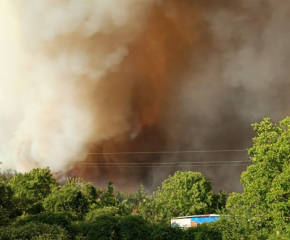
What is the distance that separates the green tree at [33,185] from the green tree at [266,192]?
25484 mm

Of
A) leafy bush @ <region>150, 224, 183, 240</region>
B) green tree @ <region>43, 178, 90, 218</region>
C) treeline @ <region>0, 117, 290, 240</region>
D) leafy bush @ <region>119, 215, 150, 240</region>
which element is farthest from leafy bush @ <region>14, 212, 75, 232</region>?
green tree @ <region>43, 178, 90, 218</region>

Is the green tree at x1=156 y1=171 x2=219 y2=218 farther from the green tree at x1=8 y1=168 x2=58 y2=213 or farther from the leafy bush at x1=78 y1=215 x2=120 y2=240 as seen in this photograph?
the leafy bush at x1=78 y1=215 x2=120 y2=240

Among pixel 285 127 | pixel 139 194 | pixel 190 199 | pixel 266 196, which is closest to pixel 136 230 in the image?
pixel 266 196

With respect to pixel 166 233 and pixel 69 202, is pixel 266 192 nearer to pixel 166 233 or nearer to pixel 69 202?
pixel 166 233

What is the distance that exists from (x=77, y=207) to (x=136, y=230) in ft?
46.2

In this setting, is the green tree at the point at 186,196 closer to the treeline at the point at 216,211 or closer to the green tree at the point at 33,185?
the treeline at the point at 216,211

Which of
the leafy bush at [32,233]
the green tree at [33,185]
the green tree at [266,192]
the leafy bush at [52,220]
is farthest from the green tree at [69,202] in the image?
the green tree at [266,192]

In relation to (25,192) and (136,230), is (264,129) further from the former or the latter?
(25,192)

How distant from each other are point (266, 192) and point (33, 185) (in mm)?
31044

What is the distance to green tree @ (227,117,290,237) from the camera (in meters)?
19.6

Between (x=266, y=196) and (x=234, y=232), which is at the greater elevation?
(x=266, y=196)

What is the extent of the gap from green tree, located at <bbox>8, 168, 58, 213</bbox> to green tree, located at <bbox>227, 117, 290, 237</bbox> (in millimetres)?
25484

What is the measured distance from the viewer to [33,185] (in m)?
44.5

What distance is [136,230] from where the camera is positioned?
26.4 meters
